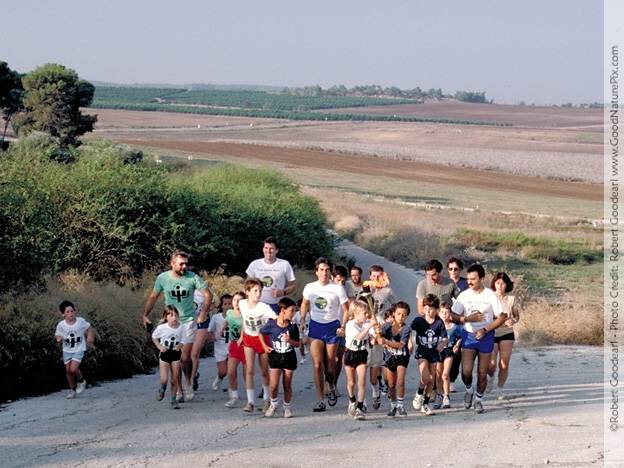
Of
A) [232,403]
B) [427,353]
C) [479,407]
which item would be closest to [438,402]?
[479,407]

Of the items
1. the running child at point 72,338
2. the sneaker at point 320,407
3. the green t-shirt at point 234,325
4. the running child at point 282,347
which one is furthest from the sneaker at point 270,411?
the running child at point 72,338

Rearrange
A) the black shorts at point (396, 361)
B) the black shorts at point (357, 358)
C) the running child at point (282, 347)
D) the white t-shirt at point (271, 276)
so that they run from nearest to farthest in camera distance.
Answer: the running child at point (282, 347) → the black shorts at point (357, 358) → the black shorts at point (396, 361) → the white t-shirt at point (271, 276)

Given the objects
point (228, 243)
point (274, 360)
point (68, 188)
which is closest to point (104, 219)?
point (68, 188)

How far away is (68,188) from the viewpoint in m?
22.8

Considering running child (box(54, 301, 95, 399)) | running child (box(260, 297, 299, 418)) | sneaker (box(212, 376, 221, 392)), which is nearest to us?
running child (box(260, 297, 299, 418))

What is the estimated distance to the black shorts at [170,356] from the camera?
46.5 ft

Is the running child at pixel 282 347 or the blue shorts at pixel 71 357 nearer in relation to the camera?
the running child at pixel 282 347

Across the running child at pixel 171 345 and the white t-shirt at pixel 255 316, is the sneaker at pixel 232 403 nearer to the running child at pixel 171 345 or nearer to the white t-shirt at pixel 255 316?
the running child at pixel 171 345

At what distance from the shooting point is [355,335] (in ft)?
44.5

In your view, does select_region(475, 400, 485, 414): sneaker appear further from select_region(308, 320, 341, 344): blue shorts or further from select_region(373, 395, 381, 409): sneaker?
select_region(308, 320, 341, 344): blue shorts

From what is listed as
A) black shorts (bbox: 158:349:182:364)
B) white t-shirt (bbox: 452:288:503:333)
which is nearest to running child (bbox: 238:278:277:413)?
black shorts (bbox: 158:349:182:364)

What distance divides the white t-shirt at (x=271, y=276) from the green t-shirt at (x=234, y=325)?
46 centimetres

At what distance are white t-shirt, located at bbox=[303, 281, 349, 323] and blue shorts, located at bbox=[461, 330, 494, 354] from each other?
1.58m

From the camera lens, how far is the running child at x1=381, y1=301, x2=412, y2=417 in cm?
1362
